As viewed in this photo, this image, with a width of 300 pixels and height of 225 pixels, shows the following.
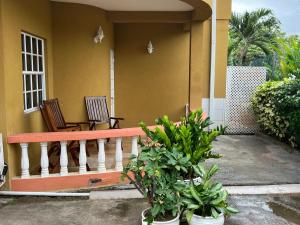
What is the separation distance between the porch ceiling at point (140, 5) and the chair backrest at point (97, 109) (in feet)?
6.29

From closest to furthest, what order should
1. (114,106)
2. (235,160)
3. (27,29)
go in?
(27,29)
(235,160)
(114,106)

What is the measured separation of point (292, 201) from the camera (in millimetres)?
4441

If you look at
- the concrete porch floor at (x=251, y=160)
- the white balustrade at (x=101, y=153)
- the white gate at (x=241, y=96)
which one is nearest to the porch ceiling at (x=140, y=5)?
the concrete porch floor at (x=251, y=160)

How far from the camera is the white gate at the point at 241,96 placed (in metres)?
9.25

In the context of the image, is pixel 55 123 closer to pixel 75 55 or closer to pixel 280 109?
pixel 75 55

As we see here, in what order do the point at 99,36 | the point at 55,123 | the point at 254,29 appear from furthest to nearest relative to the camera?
1. the point at 254,29
2. the point at 99,36
3. the point at 55,123

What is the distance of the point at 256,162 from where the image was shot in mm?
6289

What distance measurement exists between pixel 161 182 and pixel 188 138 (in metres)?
0.74

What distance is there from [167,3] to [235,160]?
338cm

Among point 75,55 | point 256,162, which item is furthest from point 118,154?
point 256,162

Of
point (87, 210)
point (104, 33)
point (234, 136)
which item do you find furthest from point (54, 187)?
point (234, 136)

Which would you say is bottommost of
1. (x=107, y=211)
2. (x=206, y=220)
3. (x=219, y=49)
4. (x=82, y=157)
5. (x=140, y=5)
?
(x=107, y=211)

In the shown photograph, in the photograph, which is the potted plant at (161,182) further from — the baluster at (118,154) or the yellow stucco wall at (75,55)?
the yellow stucco wall at (75,55)

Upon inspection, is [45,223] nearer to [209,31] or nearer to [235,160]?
[235,160]
